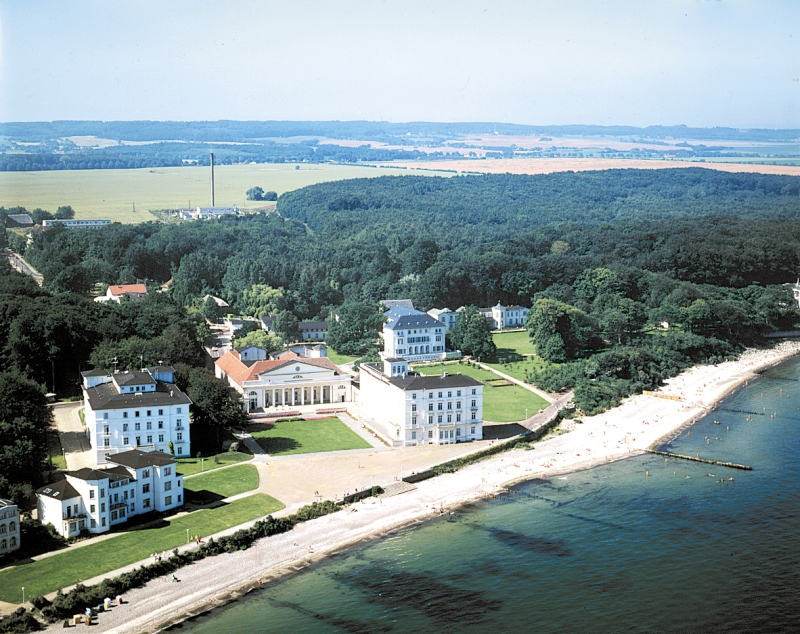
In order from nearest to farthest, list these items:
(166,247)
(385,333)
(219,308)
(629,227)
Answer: (385,333) → (219,308) → (166,247) → (629,227)

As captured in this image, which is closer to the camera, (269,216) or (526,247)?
(526,247)

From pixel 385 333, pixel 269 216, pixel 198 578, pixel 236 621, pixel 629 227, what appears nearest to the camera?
pixel 236 621

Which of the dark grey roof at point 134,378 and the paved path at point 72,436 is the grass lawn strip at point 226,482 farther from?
the dark grey roof at point 134,378

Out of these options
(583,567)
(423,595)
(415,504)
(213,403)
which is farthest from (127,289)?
(583,567)

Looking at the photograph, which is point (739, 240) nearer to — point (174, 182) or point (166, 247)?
point (166, 247)

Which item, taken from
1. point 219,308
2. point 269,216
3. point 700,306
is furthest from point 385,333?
point 269,216

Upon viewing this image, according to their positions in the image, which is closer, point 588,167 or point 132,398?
point 132,398

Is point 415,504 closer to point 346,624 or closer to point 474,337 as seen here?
point 346,624
